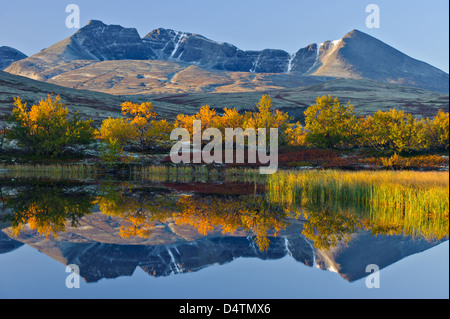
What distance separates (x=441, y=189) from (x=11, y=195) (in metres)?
23.1

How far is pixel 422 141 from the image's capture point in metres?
47.9

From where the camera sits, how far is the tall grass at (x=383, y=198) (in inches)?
588

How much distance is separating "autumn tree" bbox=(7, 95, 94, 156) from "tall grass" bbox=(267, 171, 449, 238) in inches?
1456

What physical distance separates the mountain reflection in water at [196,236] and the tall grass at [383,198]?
324 mm

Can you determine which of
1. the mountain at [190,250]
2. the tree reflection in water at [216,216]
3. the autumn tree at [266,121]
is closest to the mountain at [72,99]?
the autumn tree at [266,121]

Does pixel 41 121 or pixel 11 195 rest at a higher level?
pixel 41 121

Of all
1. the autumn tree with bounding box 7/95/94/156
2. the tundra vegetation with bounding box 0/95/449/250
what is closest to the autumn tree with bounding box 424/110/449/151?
the tundra vegetation with bounding box 0/95/449/250

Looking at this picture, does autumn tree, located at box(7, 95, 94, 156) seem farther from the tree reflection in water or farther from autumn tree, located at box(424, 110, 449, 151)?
autumn tree, located at box(424, 110, 449, 151)

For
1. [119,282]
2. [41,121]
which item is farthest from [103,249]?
[41,121]

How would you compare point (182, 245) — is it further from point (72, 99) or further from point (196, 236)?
point (72, 99)

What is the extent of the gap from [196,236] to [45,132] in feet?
157

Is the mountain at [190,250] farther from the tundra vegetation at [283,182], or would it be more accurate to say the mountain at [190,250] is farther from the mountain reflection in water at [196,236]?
the tundra vegetation at [283,182]
